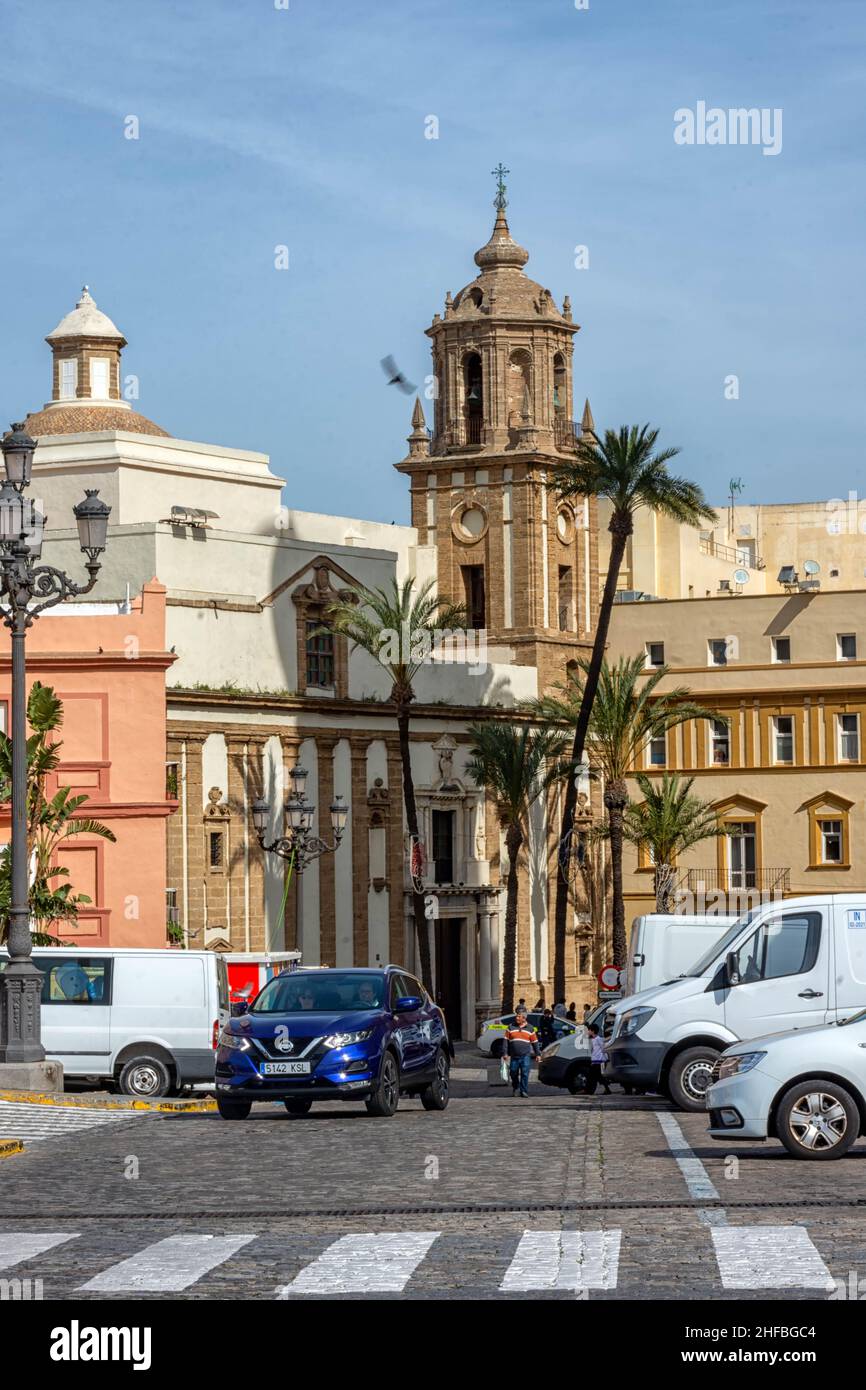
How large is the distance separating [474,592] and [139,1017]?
1935 inches

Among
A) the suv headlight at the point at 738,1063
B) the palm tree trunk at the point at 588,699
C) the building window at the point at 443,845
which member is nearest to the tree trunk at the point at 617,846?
the palm tree trunk at the point at 588,699

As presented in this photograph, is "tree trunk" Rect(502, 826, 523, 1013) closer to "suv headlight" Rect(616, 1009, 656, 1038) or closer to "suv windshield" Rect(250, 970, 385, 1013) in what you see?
"suv headlight" Rect(616, 1009, 656, 1038)

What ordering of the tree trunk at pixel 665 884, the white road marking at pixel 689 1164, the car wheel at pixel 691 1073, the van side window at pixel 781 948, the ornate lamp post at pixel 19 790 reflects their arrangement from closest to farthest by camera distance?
the white road marking at pixel 689 1164 → the van side window at pixel 781 948 → the car wheel at pixel 691 1073 → the ornate lamp post at pixel 19 790 → the tree trunk at pixel 665 884

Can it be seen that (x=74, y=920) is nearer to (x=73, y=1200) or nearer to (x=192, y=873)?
(x=192, y=873)

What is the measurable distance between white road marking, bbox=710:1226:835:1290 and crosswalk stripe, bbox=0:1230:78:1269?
3.21m

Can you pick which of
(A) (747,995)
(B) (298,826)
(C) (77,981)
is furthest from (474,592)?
(A) (747,995)

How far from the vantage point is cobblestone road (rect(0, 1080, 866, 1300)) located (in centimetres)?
1048

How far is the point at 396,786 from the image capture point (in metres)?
66.7

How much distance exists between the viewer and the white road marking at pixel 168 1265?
10414 millimetres

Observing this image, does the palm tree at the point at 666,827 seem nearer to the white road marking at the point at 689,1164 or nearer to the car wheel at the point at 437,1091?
the car wheel at the point at 437,1091

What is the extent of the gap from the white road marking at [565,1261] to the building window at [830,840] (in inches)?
2504

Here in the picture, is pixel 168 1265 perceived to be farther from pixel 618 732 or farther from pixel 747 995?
pixel 618 732

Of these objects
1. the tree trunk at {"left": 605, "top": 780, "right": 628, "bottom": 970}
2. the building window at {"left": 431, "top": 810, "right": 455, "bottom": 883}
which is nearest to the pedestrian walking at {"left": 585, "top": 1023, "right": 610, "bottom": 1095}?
the tree trunk at {"left": 605, "top": 780, "right": 628, "bottom": 970}
